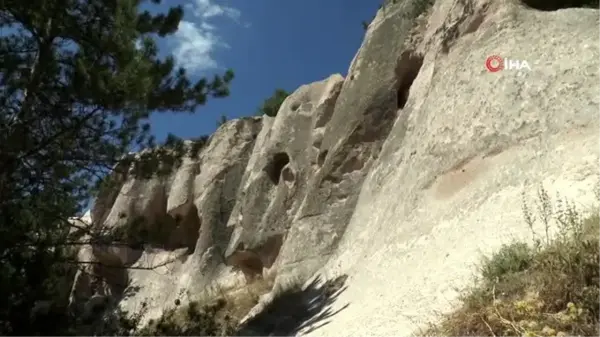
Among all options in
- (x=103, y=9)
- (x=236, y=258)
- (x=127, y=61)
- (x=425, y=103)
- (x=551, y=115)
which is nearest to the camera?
(x=551, y=115)

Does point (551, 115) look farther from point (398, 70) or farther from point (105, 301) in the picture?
point (105, 301)

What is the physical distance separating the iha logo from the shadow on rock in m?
3.45

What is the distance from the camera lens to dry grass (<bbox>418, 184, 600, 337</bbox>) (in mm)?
3492

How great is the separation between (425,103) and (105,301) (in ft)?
46.4

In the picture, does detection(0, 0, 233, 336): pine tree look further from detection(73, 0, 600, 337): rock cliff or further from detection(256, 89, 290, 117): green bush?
detection(256, 89, 290, 117): green bush

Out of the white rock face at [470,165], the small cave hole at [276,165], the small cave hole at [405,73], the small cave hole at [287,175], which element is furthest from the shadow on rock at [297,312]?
the small cave hole at [276,165]

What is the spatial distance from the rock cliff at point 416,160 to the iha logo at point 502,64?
8 centimetres

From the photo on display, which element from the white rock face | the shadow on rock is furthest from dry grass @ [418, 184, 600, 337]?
the shadow on rock

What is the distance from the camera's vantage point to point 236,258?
1490cm

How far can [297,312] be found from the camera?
9.23m

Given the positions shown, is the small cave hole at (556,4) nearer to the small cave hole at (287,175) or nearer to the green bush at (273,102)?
the small cave hole at (287,175)

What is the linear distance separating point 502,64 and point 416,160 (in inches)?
67.2

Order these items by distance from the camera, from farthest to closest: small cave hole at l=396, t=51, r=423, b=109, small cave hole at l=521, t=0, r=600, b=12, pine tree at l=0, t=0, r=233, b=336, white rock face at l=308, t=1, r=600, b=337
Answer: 1. small cave hole at l=396, t=51, r=423, b=109
2. small cave hole at l=521, t=0, r=600, b=12
3. pine tree at l=0, t=0, r=233, b=336
4. white rock face at l=308, t=1, r=600, b=337

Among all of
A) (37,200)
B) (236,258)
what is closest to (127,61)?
(37,200)
